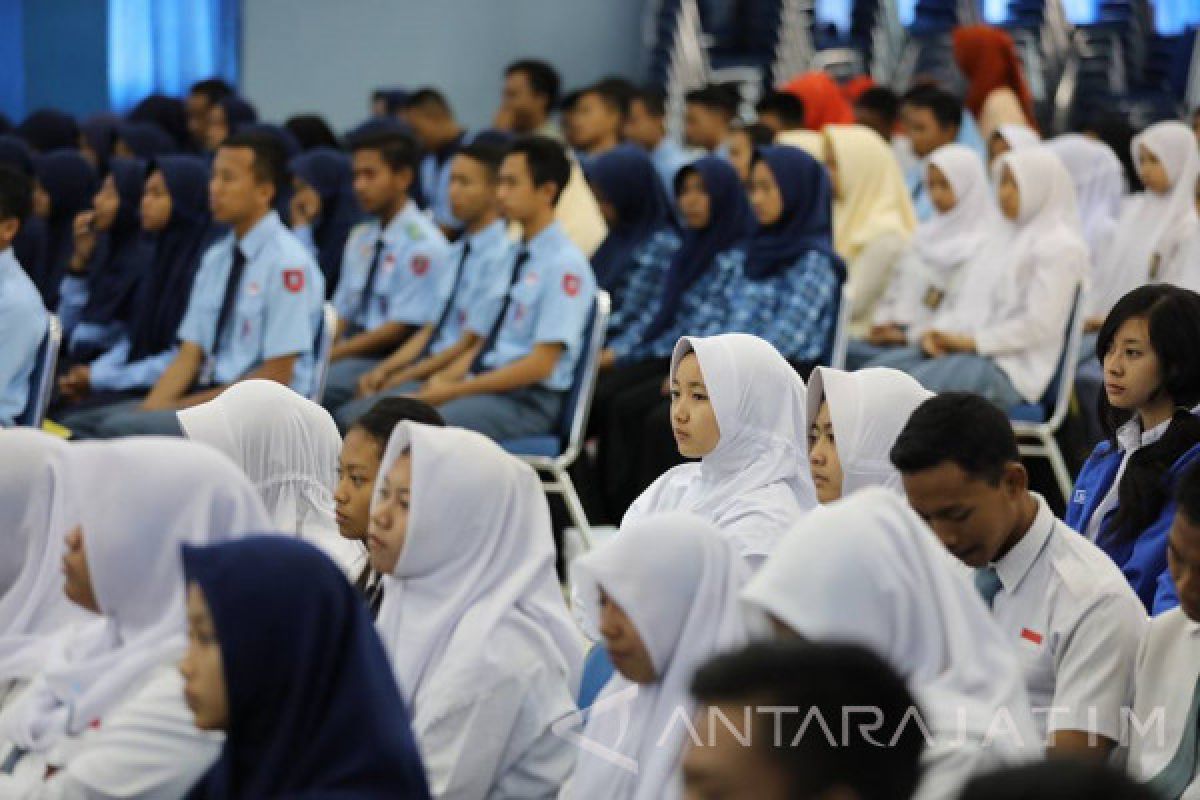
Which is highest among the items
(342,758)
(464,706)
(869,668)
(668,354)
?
(869,668)

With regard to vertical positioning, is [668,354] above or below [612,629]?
below

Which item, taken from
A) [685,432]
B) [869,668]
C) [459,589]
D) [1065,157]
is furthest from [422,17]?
[869,668]

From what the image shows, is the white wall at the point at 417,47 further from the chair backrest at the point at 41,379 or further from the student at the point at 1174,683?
the student at the point at 1174,683

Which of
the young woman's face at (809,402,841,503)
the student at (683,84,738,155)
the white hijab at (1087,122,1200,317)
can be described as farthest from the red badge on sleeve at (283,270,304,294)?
the student at (683,84,738,155)

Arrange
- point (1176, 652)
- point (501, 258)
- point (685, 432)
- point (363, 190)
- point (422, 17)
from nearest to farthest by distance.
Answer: point (1176, 652), point (685, 432), point (501, 258), point (363, 190), point (422, 17)

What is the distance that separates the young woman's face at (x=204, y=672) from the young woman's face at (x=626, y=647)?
1.54 ft

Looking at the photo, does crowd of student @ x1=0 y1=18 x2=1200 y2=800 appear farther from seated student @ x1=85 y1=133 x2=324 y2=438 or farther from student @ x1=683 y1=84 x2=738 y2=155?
student @ x1=683 y1=84 x2=738 y2=155

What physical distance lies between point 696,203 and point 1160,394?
2686mm

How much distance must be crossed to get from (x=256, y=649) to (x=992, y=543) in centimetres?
106

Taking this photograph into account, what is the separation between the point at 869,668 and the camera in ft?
5.47

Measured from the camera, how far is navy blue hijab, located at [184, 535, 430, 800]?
76.4 inches

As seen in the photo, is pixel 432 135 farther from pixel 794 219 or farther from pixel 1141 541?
pixel 1141 541

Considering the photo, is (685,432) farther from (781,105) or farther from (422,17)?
(422,17)

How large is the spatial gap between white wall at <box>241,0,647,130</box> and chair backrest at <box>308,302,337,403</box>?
271 inches
